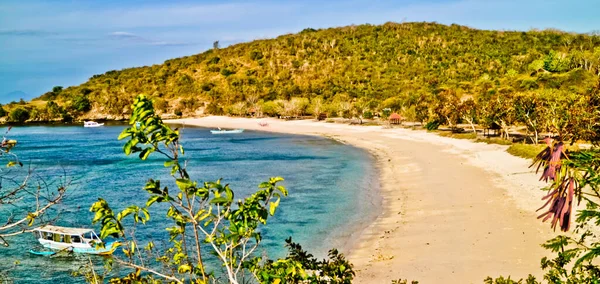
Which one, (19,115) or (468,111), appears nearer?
(468,111)

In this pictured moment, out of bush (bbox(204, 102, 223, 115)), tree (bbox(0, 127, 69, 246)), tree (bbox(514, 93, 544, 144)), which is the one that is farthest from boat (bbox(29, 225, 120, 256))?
bush (bbox(204, 102, 223, 115))

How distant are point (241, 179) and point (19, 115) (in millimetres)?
130385

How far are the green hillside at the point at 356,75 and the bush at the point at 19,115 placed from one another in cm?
440

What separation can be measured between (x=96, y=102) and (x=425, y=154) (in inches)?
5623

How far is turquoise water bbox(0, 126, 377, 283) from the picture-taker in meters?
24.3

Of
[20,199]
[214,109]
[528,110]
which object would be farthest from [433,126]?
[214,109]

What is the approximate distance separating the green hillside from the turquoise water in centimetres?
4174

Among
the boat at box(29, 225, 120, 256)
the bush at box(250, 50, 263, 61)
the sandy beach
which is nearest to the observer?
the sandy beach

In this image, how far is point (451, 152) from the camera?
51.7 m

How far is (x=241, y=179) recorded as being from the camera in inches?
1747

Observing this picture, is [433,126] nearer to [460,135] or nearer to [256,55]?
[460,135]

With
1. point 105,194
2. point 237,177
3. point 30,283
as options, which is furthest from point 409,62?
point 30,283

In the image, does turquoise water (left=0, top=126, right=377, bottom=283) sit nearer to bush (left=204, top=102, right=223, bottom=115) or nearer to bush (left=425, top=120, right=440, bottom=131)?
bush (left=425, top=120, right=440, bottom=131)

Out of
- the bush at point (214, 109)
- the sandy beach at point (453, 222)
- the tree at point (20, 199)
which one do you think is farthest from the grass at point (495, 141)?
the bush at point (214, 109)
